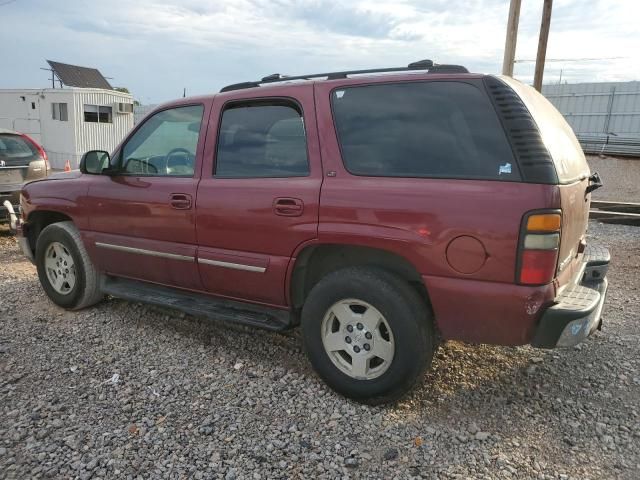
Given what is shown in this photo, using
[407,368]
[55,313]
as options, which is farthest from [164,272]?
[407,368]

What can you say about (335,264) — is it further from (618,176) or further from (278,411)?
(618,176)

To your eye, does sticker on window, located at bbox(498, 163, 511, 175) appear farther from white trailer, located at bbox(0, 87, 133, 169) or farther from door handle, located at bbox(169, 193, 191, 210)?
white trailer, located at bbox(0, 87, 133, 169)

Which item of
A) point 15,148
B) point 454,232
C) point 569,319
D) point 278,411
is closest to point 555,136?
point 454,232

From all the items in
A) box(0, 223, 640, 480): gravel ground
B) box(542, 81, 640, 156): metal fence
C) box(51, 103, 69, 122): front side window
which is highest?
box(542, 81, 640, 156): metal fence

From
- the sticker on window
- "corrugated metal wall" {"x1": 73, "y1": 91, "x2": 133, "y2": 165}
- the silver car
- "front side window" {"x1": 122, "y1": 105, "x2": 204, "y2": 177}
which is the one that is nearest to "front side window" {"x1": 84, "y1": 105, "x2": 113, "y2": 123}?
"corrugated metal wall" {"x1": 73, "y1": 91, "x2": 133, "y2": 165}

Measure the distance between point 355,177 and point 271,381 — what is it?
1.45 metres

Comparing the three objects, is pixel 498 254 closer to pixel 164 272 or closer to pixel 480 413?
pixel 480 413

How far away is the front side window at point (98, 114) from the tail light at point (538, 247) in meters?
17.8

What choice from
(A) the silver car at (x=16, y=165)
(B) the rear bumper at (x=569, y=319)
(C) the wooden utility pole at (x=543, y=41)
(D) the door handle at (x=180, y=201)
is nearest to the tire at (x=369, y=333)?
(B) the rear bumper at (x=569, y=319)

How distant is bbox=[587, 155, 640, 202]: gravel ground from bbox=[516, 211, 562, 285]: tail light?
11744 millimetres

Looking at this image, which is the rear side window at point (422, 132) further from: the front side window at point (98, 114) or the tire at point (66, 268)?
the front side window at point (98, 114)

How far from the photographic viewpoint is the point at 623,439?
276cm

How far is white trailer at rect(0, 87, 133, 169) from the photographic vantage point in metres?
17.0

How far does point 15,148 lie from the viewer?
786 centimetres
